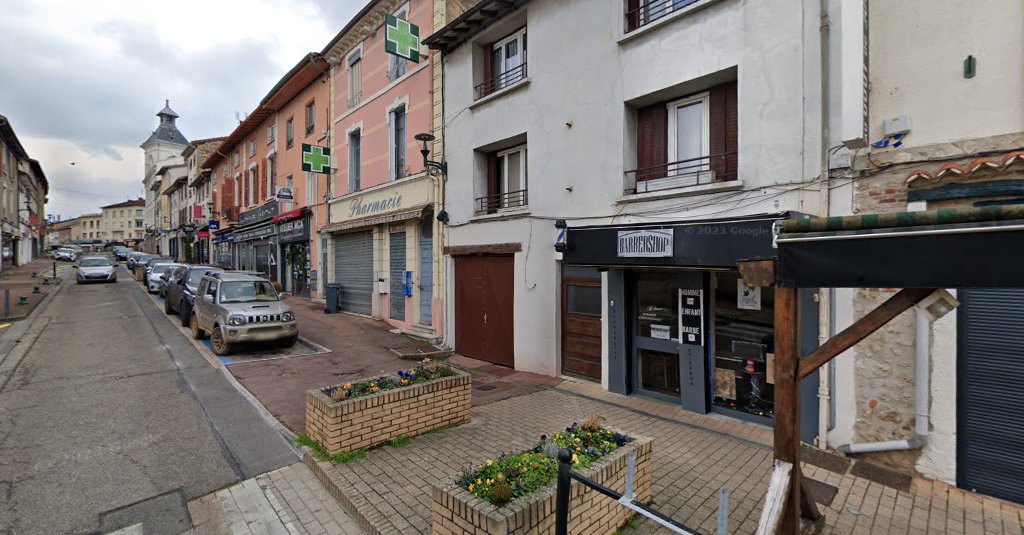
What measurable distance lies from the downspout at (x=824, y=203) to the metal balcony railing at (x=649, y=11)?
2.24 metres

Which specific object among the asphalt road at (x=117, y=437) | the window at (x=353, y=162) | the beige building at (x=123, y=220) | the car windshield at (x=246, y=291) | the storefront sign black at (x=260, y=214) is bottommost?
the asphalt road at (x=117, y=437)

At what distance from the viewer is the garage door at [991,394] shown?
4.46 meters

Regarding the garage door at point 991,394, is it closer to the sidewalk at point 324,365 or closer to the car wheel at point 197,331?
the sidewalk at point 324,365

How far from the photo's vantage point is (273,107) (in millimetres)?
22781

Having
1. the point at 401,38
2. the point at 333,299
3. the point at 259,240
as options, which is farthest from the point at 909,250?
the point at 259,240

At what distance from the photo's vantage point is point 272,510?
14.1 feet

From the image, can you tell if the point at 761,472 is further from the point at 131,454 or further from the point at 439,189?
the point at 439,189

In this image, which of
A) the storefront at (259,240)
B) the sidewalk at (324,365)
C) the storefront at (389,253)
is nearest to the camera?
the sidewalk at (324,365)

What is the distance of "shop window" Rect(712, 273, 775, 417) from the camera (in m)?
6.30

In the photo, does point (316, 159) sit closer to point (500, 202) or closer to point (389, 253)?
point (389, 253)

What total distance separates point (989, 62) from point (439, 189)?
9.92 metres

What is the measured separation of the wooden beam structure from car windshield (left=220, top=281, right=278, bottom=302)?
11369mm

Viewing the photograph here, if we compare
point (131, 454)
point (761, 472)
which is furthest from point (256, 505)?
point (761, 472)

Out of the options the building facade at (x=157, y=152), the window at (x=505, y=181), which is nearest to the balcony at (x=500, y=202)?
the window at (x=505, y=181)
